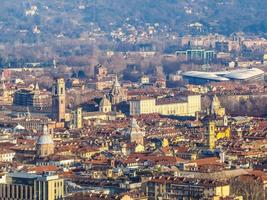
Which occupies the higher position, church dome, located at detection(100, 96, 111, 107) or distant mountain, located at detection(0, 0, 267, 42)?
distant mountain, located at detection(0, 0, 267, 42)

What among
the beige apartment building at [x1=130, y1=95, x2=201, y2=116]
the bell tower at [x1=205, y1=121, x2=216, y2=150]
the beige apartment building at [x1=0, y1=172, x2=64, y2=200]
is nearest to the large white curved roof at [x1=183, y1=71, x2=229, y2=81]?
the beige apartment building at [x1=130, y1=95, x2=201, y2=116]

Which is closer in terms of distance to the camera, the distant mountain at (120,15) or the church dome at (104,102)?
the church dome at (104,102)

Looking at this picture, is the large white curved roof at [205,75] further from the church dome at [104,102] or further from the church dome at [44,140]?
the church dome at [44,140]

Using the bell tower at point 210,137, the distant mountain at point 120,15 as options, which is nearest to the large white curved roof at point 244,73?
the bell tower at point 210,137

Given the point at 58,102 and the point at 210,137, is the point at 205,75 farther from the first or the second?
the point at 210,137

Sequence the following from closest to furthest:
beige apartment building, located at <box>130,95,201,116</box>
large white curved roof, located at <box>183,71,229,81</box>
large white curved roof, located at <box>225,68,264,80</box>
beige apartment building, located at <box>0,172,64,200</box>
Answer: beige apartment building, located at <box>0,172,64,200</box>
beige apartment building, located at <box>130,95,201,116</box>
large white curved roof, located at <box>183,71,229,81</box>
large white curved roof, located at <box>225,68,264,80</box>

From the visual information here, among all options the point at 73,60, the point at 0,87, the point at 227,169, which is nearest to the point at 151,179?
the point at 227,169

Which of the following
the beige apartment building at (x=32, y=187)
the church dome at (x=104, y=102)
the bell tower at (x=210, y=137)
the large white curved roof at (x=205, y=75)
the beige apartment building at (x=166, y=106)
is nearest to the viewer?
the beige apartment building at (x=32, y=187)

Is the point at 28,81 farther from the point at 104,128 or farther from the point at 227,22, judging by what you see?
the point at 227,22

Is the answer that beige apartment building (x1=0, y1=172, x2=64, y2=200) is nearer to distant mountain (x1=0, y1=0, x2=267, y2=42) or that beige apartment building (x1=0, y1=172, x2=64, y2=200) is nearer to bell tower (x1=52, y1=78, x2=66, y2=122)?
bell tower (x1=52, y1=78, x2=66, y2=122)

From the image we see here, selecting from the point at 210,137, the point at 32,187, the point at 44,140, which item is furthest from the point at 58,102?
the point at 32,187
